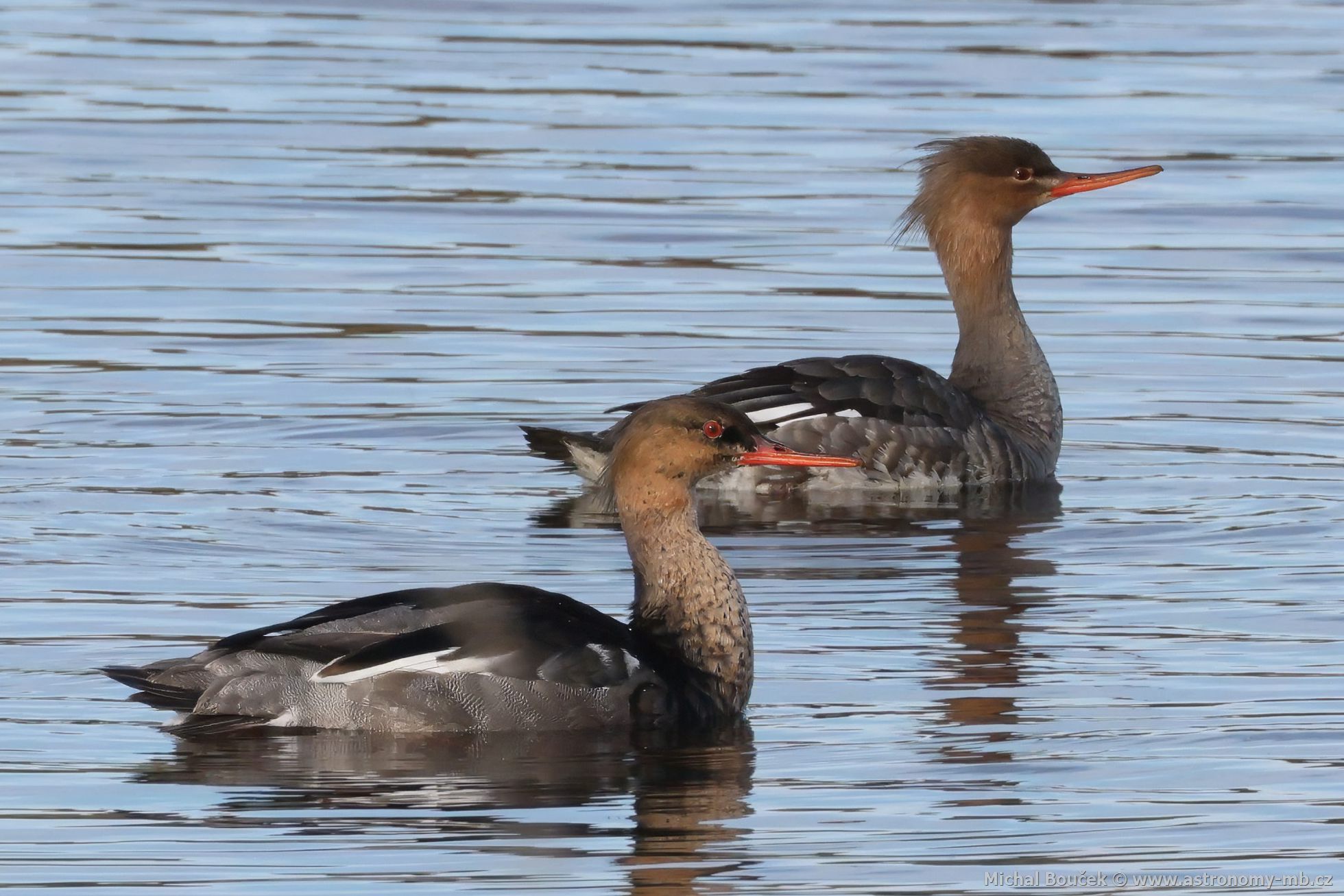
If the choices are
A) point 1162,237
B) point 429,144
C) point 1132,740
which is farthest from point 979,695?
point 429,144

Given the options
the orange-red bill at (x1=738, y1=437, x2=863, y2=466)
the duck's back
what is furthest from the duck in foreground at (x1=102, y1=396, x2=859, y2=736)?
the orange-red bill at (x1=738, y1=437, x2=863, y2=466)

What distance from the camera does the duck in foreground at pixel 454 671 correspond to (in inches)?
301

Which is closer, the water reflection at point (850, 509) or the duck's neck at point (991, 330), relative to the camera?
the water reflection at point (850, 509)

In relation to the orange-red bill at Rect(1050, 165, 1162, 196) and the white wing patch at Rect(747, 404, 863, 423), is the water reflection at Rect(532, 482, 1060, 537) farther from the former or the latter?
the orange-red bill at Rect(1050, 165, 1162, 196)

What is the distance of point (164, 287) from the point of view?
48.7 ft

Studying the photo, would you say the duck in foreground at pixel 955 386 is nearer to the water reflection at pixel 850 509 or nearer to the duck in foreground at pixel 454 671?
the water reflection at pixel 850 509

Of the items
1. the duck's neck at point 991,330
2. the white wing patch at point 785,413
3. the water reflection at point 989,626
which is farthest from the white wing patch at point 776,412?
the duck's neck at point 991,330

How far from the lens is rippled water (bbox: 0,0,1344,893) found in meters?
7.15

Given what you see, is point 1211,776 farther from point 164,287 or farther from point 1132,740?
point 164,287

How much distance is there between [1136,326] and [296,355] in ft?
14.3

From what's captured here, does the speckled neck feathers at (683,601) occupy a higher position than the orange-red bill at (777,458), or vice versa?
the orange-red bill at (777,458)

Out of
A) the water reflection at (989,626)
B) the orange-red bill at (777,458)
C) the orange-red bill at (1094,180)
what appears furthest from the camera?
the orange-red bill at (1094,180)

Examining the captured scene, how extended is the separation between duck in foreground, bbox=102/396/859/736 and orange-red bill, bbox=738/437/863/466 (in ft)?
2.20

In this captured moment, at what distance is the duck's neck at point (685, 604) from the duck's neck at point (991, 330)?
4.13 m
